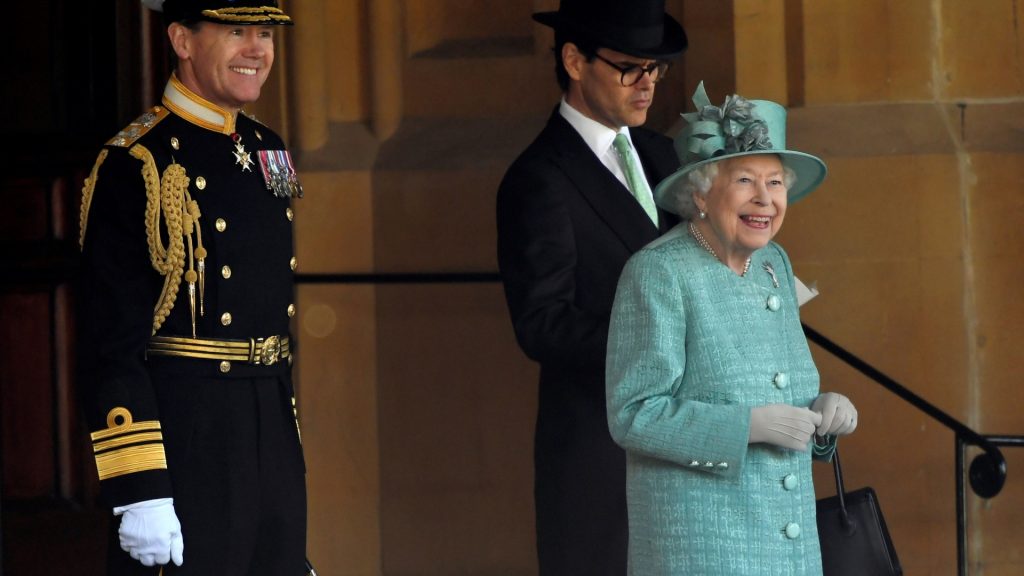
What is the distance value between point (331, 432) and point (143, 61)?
50.0 inches

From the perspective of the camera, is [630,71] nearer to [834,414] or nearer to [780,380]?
[780,380]

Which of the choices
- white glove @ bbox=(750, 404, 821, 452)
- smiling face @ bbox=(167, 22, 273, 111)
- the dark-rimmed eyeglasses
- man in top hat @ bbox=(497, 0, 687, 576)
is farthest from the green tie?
white glove @ bbox=(750, 404, 821, 452)

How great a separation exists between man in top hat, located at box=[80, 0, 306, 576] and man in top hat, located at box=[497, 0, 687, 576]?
1.94 feet

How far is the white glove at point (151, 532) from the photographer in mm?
3277

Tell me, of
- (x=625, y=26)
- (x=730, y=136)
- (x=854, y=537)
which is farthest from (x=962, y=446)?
(x=730, y=136)

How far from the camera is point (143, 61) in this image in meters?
5.26

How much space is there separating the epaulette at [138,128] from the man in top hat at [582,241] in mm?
844

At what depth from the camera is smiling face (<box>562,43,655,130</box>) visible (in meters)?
4.04

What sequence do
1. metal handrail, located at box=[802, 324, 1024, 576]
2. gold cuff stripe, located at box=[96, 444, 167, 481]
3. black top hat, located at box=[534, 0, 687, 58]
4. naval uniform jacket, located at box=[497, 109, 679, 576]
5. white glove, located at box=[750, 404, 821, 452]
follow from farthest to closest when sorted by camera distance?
metal handrail, located at box=[802, 324, 1024, 576] < black top hat, located at box=[534, 0, 687, 58] < naval uniform jacket, located at box=[497, 109, 679, 576] < gold cuff stripe, located at box=[96, 444, 167, 481] < white glove, located at box=[750, 404, 821, 452]

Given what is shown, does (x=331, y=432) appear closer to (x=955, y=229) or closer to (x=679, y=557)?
(x=955, y=229)

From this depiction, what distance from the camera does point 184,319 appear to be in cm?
348

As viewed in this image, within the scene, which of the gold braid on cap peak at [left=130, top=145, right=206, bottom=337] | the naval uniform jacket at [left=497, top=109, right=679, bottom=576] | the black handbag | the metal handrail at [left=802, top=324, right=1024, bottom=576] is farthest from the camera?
the metal handrail at [left=802, top=324, right=1024, bottom=576]

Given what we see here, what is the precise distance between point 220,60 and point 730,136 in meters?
1.05

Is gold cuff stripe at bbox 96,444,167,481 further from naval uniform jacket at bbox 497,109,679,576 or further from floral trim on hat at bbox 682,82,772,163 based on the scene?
floral trim on hat at bbox 682,82,772,163
